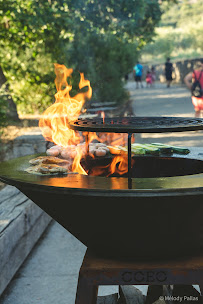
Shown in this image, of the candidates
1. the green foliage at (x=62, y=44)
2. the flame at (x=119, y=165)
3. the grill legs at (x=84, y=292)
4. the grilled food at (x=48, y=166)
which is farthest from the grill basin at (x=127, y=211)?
the green foliage at (x=62, y=44)

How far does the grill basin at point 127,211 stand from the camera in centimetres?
230

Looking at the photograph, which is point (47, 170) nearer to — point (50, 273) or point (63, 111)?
point (63, 111)

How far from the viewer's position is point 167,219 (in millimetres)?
2385

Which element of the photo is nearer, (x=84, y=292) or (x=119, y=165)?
(x=84, y=292)

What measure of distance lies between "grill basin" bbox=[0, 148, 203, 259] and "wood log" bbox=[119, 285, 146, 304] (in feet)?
1.74

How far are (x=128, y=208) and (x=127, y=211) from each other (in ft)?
0.07

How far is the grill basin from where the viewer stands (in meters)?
2.30

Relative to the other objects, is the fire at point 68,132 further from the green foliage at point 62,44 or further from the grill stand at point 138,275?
the green foliage at point 62,44

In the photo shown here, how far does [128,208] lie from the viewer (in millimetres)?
2355

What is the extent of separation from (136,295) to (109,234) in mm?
755

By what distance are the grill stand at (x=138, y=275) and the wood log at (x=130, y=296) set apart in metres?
0.55

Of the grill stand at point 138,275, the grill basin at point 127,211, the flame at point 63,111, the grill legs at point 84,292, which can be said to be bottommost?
the grill legs at point 84,292

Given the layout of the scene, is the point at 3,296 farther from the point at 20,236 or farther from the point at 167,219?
the point at 167,219

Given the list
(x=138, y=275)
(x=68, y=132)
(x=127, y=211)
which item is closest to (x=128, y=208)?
(x=127, y=211)
